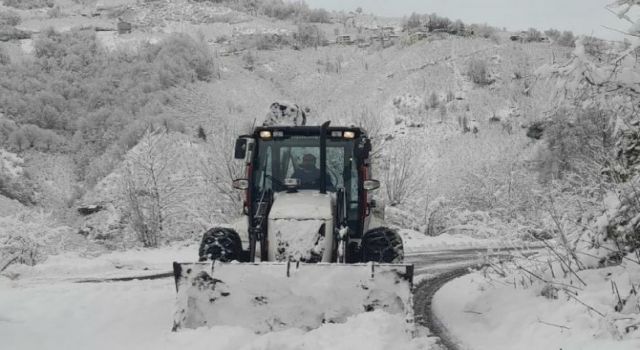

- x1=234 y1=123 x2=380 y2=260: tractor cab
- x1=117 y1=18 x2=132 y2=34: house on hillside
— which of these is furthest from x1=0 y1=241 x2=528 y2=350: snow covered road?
x1=117 y1=18 x2=132 y2=34: house on hillside

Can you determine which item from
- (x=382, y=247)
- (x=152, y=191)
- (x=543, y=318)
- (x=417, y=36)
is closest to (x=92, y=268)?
(x=382, y=247)

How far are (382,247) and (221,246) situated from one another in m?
1.93

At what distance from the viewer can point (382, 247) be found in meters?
7.49

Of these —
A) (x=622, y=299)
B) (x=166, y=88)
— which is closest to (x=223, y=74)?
(x=166, y=88)

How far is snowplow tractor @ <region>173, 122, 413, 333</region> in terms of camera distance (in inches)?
241

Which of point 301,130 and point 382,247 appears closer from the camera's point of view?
point 382,247

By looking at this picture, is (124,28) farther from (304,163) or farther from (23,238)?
(304,163)

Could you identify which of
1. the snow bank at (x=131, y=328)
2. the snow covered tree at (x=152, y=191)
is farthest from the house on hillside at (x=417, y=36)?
the snow bank at (x=131, y=328)

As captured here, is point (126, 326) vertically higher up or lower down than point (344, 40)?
lower down

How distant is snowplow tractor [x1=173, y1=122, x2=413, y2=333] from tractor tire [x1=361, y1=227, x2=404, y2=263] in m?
0.01

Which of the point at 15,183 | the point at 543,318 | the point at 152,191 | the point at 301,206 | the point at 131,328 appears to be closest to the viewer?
the point at 543,318

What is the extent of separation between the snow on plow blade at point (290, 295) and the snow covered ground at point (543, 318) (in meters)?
1.13

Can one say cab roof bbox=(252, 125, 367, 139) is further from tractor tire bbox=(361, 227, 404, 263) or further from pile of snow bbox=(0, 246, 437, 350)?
pile of snow bbox=(0, 246, 437, 350)

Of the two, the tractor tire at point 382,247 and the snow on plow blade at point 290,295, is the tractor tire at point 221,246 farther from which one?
the tractor tire at point 382,247
